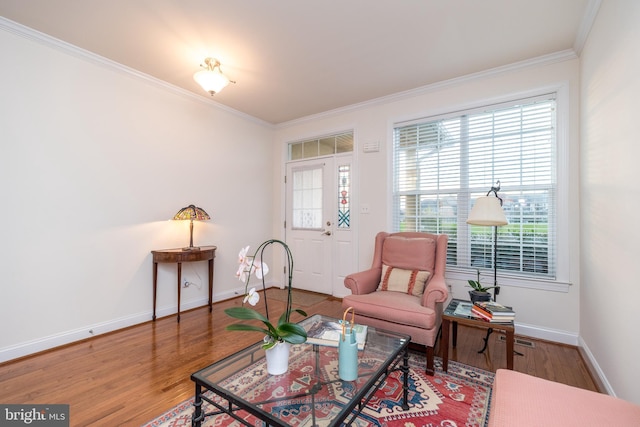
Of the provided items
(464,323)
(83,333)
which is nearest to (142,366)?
(83,333)

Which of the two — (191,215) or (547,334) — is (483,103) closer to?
(547,334)

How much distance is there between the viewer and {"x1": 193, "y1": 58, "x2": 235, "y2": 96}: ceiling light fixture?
263 cm

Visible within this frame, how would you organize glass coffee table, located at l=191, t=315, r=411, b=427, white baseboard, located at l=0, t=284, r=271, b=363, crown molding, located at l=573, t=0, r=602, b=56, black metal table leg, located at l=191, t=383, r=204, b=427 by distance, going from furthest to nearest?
white baseboard, located at l=0, t=284, r=271, b=363 → crown molding, located at l=573, t=0, r=602, b=56 → black metal table leg, located at l=191, t=383, r=204, b=427 → glass coffee table, located at l=191, t=315, r=411, b=427

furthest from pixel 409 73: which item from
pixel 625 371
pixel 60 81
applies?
pixel 60 81

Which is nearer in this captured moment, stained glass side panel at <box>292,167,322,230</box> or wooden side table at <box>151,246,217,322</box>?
wooden side table at <box>151,246,217,322</box>

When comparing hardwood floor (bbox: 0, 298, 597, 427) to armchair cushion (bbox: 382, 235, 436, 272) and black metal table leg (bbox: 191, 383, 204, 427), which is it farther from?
armchair cushion (bbox: 382, 235, 436, 272)

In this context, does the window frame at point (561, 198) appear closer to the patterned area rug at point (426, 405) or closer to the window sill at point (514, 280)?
the window sill at point (514, 280)

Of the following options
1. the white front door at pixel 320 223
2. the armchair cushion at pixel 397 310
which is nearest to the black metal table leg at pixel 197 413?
the armchair cushion at pixel 397 310

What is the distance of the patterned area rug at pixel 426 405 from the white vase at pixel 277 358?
449mm

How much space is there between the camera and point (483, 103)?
2990 mm

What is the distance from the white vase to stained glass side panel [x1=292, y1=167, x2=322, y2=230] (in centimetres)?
294

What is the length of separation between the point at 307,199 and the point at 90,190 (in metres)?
2.66

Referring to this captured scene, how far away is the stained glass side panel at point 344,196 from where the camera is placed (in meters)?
3.97

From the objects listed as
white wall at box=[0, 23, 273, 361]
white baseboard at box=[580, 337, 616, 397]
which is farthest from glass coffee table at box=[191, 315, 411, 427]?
white wall at box=[0, 23, 273, 361]
